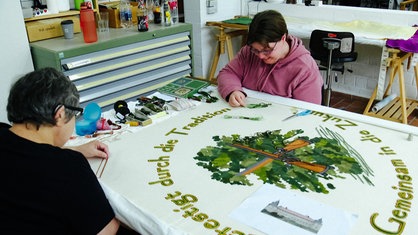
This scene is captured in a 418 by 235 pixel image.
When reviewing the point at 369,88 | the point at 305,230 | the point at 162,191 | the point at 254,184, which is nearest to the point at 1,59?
the point at 162,191

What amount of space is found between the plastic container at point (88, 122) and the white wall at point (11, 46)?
119 centimetres

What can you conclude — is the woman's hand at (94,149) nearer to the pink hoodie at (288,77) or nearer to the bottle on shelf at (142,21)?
the pink hoodie at (288,77)

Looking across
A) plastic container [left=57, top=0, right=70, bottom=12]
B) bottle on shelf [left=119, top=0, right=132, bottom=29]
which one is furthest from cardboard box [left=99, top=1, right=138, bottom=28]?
plastic container [left=57, top=0, right=70, bottom=12]

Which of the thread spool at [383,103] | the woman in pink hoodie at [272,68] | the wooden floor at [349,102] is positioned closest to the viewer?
the woman in pink hoodie at [272,68]

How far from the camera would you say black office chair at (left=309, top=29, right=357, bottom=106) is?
3141 mm

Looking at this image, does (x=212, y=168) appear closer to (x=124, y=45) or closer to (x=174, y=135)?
(x=174, y=135)

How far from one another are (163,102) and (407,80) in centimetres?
298

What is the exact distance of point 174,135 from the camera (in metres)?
1.58

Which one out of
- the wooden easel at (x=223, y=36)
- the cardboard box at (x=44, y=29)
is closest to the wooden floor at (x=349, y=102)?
the wooden easel at (x=223, y=36)

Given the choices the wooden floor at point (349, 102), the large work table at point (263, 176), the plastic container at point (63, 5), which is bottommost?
the wooden floor at point (349, 102)

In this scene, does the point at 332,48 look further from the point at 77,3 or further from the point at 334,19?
the point at 77,3

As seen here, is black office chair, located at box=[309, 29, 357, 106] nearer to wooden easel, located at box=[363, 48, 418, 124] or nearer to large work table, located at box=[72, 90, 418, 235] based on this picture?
wooden easel, located at box=[363, 48, 418, 124]

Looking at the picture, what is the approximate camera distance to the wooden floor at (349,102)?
3.94m

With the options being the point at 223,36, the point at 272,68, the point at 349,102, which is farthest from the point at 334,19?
the point at 272,68
